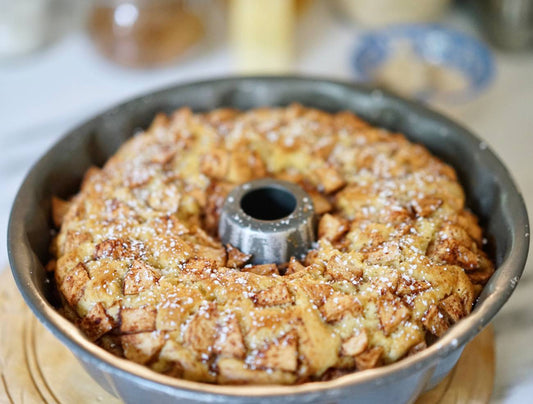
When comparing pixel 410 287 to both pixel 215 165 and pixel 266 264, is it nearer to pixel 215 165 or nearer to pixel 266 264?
pixel 266 264

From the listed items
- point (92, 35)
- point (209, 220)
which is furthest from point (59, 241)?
point (92, 35)

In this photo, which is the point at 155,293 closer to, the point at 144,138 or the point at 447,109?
the point at 144,138

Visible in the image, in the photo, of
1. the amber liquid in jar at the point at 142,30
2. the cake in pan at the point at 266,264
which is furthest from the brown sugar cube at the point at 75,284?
the amber liquid in jar at the point at 142,30

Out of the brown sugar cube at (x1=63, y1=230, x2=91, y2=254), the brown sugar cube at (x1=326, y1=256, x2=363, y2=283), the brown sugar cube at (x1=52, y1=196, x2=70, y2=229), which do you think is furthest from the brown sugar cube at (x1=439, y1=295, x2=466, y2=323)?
the brown sugar cube at (x1=52, y1=196, x2=70, y2=229)

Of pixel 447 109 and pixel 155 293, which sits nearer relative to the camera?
pixel 155 293

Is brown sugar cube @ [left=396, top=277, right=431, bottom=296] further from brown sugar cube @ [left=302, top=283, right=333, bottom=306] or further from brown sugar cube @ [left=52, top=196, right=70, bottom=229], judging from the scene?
brown sugar cube @ [left=52, top=196, right=70, bottom=229]
